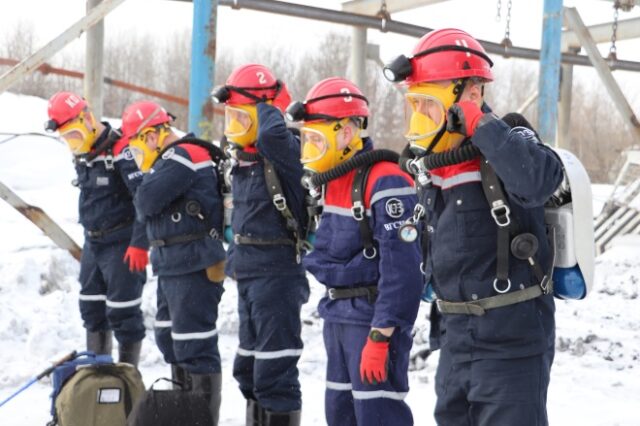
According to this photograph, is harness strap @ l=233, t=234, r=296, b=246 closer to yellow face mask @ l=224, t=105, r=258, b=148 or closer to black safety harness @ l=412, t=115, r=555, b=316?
yellow face mask @ l=224, t=105, r=258, b=148

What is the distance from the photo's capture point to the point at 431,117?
131 inches

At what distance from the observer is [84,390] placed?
4879mm

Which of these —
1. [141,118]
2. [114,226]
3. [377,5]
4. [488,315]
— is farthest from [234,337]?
[488,315]

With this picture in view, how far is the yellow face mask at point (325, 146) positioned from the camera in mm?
4363

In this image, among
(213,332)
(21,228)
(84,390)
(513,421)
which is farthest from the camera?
(21,228)

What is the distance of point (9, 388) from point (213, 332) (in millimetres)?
2216

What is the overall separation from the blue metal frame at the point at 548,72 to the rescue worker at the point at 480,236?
5.50 metres

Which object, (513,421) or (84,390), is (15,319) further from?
(513,421)

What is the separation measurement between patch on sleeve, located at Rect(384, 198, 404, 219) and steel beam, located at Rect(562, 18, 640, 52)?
362 inches

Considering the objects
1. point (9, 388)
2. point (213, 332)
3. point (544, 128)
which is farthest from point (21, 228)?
point (544, 128)

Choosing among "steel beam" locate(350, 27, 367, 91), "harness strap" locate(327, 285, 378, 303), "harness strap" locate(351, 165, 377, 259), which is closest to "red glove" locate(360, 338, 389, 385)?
"harness strap" locate(327, 285, 378, 303)

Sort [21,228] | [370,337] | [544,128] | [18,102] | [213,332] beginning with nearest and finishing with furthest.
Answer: [370,337]
[213,332]
[544,128]
[21,228]
[18,102]

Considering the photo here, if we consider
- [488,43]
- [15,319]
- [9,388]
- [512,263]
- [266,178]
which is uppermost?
[488,43]

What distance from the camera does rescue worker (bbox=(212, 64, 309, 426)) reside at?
16.4ft
